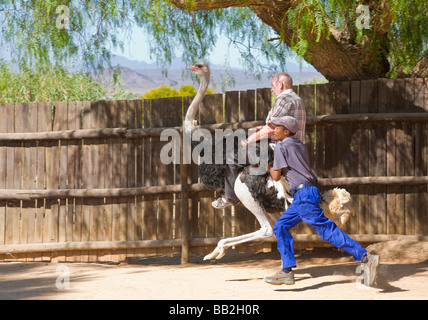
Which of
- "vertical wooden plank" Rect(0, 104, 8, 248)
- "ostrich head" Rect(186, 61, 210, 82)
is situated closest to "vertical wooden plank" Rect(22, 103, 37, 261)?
"vertical wooden plank" Rect(0, 104, 8, 248)

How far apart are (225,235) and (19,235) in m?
2.78

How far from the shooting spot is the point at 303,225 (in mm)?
7977

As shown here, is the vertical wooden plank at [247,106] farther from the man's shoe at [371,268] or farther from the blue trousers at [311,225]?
the man's shoe at [371,268]

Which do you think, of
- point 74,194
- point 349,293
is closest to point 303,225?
point 349,293

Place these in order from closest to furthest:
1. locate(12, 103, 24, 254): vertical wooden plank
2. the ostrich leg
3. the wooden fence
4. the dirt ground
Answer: the dirt ground
the ostrich leg
the wooden fence
locate(12, 103, 24, 254): vertical wooden plank

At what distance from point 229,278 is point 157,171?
2.00 meters

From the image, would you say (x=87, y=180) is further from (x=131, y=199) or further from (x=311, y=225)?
(x=311, y=225)

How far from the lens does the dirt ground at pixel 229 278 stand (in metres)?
5.82

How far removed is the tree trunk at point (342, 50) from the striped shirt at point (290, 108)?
1.45 metres

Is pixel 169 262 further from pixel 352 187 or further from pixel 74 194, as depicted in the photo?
pixel 352 187

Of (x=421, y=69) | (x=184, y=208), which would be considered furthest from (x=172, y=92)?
(x=421, y=69)

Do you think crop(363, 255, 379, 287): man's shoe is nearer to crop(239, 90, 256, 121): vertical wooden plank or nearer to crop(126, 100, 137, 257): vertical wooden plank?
crop(239, 90, 256, 121): vertical wooden plank

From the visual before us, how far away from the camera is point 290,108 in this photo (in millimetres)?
6234

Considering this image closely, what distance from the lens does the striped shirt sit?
6.22 m
